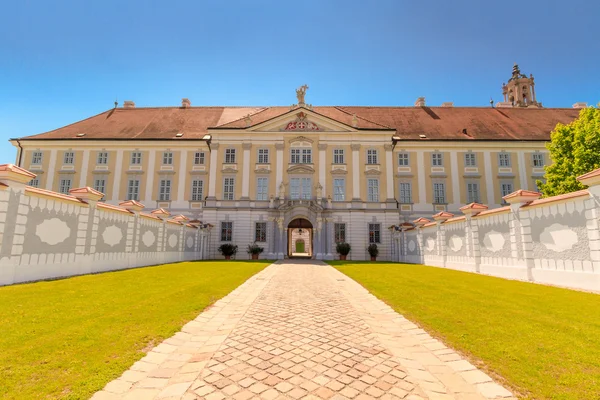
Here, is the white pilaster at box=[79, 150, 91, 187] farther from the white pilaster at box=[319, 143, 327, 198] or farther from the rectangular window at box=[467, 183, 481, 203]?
the rectangular window at box=[467, 183, 481, 203]

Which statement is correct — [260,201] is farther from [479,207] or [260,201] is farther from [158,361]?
[158,361]

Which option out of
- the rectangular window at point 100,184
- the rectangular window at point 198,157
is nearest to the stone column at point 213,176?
the rectangular window at point 198,157

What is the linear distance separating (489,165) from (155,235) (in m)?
31.1

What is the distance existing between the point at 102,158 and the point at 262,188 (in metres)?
17.1

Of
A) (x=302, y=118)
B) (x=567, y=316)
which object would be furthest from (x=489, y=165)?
(x=567, y=316)

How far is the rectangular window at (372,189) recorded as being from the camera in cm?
2989

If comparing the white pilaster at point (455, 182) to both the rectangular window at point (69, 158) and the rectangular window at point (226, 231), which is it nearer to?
the rectangular window at point (226, 231)

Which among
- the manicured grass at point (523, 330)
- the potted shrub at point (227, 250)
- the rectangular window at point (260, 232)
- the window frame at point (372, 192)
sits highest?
the window frame at point (372, 192)

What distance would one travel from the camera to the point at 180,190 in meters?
31.5

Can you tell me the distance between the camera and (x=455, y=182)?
31.4 m

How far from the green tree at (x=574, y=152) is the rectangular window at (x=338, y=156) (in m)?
16.8

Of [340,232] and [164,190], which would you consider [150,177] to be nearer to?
[164,190]

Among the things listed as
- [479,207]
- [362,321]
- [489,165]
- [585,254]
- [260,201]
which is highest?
[489,165]

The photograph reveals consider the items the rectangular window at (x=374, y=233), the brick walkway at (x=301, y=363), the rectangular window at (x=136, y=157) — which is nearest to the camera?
the brick walkway at (x=301, y=363)
